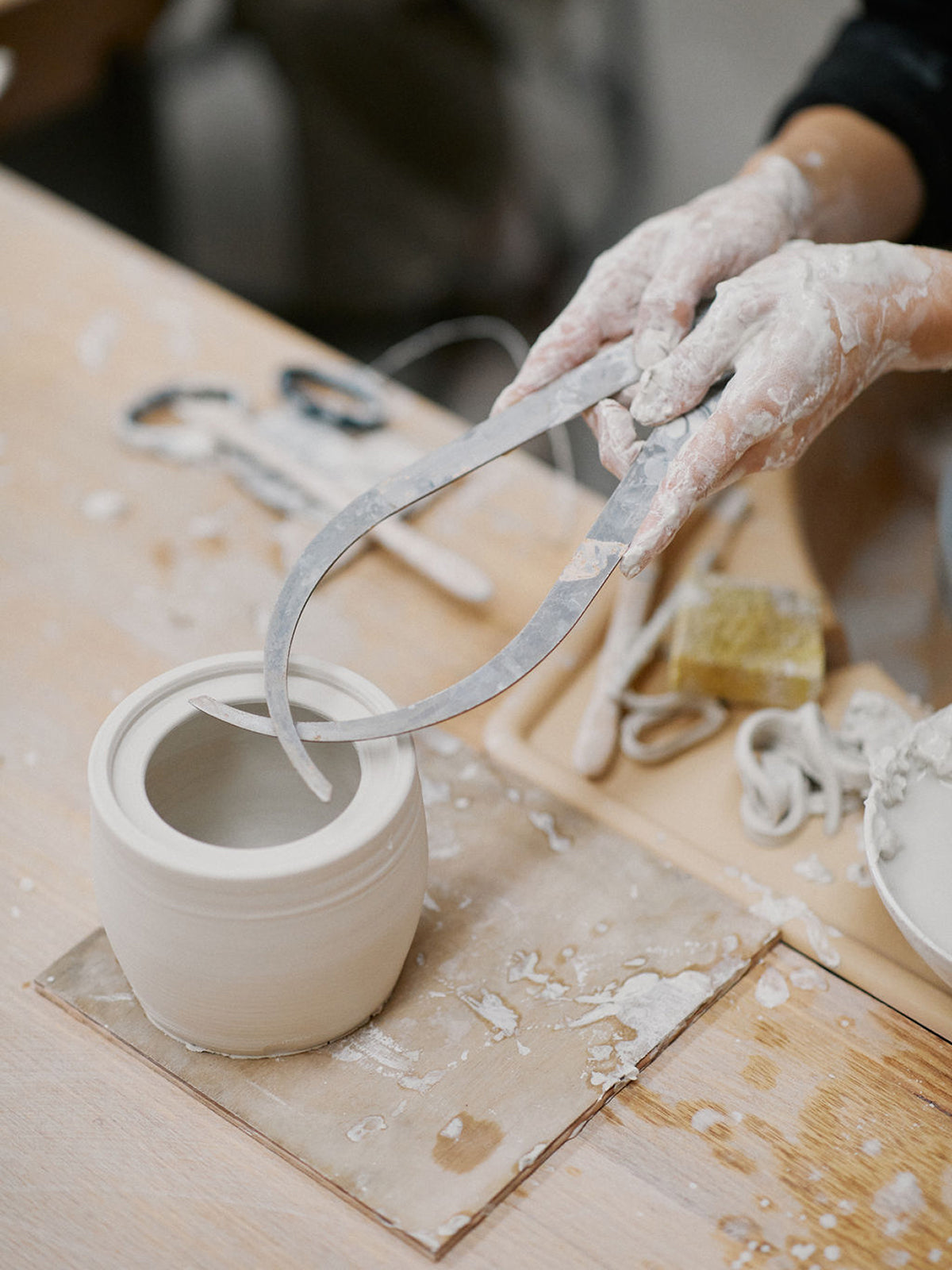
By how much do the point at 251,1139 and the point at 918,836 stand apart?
0.43 meters

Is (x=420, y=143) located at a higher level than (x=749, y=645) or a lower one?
lower

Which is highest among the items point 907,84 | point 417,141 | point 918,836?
point 907,84

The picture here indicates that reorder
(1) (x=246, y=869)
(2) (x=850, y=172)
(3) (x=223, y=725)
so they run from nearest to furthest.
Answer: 1. (1) (x=246, y=869)
2. (3) (x=223, y=725)
3. (2) (x=850, y=172)

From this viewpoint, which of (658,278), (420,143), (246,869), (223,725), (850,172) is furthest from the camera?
(420,143)

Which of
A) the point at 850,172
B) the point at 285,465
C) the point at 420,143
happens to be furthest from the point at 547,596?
the point at 420,143

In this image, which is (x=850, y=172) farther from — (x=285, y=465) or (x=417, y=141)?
(x=417, y=141)

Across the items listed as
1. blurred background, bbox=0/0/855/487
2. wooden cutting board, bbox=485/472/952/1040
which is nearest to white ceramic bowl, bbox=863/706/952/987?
wooden cutting board, bbox=485/472/952/1040

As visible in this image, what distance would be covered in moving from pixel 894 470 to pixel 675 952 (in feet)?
2.23

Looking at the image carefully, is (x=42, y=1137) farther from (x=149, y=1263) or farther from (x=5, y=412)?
(x=5, y=412)

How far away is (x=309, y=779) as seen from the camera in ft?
2.05

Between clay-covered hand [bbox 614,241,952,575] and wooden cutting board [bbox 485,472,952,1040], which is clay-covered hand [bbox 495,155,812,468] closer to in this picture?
clay-covered hand [bbox 614,241,952,575]

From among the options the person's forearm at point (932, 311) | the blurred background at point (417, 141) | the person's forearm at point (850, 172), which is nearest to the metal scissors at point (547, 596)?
the person's forearm at point (932, 311)

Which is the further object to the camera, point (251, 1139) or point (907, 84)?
point (907, 84)

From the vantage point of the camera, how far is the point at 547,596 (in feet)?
2.23
